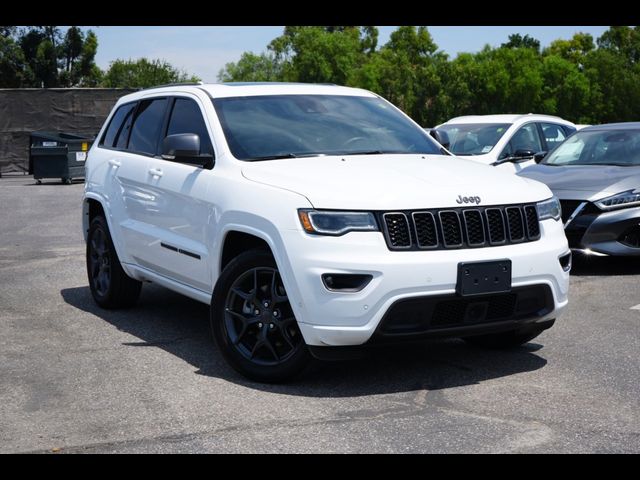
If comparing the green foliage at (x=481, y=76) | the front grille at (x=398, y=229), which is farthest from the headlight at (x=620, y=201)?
the green foliage at (x=481, y=76)

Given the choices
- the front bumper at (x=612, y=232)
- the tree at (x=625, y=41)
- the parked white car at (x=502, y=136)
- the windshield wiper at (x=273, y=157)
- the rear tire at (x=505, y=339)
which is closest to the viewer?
the windshield wiper at (x=273, y=157)

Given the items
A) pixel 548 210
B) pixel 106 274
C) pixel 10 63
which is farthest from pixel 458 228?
pixel 10 63

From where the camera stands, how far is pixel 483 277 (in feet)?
18.3

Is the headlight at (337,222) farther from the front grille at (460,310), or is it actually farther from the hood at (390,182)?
the front grille at (460,310)

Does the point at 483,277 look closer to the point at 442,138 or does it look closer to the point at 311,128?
the point at 311,128

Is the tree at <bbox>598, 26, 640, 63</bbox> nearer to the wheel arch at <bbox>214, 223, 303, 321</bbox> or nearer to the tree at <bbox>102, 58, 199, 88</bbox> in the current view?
the tree at <bbox>102, 58, 199, 88</bbox>

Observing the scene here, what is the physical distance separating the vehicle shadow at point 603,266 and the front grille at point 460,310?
4.37m

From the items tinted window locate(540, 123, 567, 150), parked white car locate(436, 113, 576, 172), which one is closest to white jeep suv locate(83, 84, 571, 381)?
parked white car locate(436, 113, 576, 172)

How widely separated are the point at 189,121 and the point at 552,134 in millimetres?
8970

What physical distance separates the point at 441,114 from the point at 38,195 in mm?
45752

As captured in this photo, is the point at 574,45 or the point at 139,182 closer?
the point at 139,182

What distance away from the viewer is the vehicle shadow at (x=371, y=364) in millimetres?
5785

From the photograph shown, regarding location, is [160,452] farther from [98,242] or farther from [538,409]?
[98,242]
